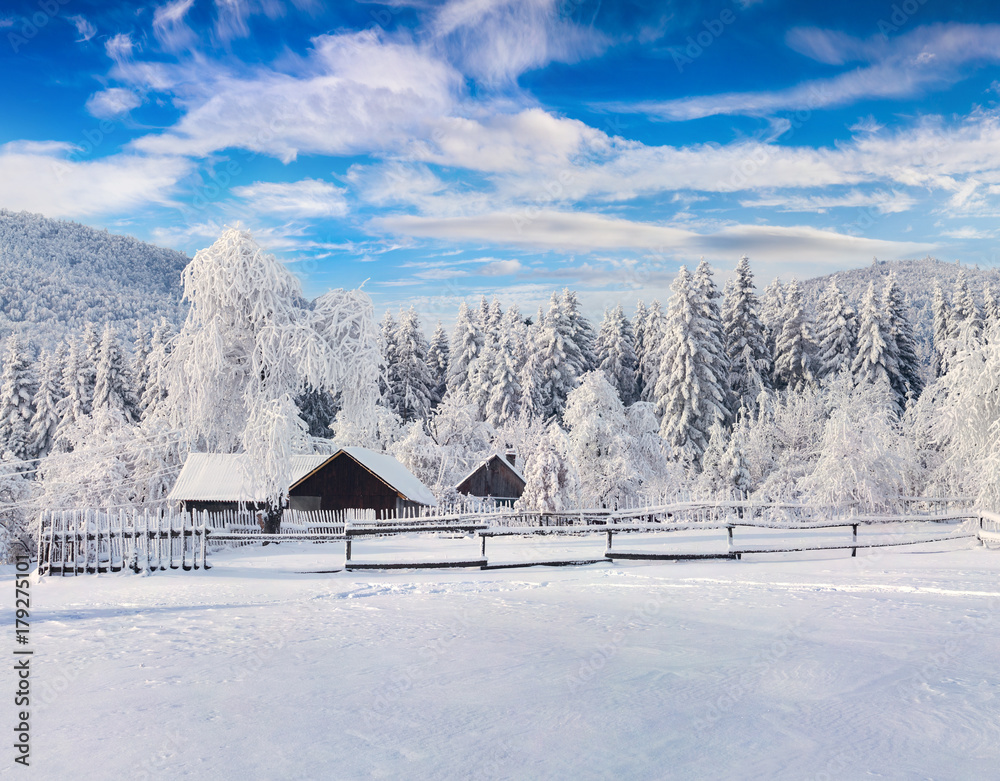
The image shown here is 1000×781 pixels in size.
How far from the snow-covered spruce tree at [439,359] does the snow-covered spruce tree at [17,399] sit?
32.3 m

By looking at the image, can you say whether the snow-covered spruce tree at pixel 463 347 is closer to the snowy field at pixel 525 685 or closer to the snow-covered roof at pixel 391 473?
the snow-covered roof at pixel 391 473

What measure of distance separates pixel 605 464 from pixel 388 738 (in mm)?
34061

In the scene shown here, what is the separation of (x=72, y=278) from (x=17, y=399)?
4746 inches

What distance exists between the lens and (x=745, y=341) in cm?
5497

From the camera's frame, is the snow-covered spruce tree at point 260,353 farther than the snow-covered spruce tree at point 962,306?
No

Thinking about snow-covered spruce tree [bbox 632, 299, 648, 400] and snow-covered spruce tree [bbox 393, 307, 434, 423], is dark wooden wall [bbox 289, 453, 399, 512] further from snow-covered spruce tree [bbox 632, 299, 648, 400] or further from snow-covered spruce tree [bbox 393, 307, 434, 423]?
snow-covered spruce tree [bbox 632, 299, 648, 400]

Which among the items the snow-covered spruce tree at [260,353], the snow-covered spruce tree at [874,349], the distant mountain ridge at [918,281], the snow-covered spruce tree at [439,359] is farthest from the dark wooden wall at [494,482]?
the distant mountain ridge at [918,281]

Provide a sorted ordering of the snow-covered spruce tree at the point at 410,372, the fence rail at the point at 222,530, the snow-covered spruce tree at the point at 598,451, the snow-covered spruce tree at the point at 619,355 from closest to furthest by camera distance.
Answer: the fence rail at the point at 222,530, the snow-covered spruce tree at the point at 598,451, the snow-covered spruce tree at the point at 619,355, the snow-covered spruce tree at the point at 410,372

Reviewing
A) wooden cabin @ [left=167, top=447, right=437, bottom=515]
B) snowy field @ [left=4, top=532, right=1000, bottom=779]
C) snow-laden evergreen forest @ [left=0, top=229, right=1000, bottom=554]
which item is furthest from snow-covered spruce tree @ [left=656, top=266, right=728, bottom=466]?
snowy field @ [left=4, top=532, right=1000, bottom=779]

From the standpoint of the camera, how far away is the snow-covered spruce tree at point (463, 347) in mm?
63812

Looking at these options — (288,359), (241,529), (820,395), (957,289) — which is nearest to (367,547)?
(241,529)

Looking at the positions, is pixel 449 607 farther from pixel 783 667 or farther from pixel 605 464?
pixel 605 464

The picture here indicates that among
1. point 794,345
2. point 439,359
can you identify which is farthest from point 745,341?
point 439,359

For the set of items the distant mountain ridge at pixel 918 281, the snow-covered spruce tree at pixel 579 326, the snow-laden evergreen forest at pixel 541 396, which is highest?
the distant mountain ridge at pixel 918 281
